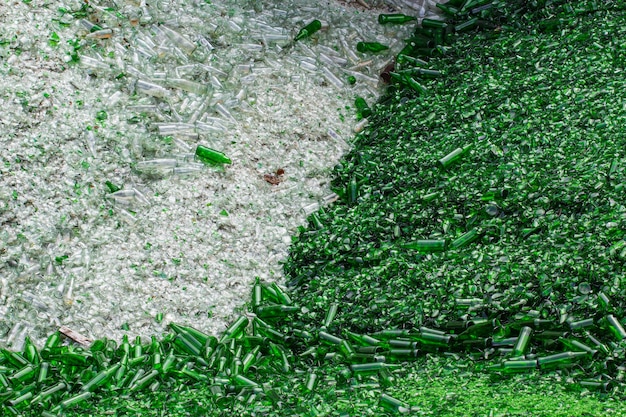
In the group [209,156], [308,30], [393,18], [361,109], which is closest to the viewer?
[209,156]

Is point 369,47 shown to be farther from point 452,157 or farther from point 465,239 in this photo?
point 465,239

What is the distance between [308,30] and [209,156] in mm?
901

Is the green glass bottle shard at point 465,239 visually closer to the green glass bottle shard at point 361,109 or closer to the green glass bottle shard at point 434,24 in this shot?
the green glass bottle shard at point 361,109

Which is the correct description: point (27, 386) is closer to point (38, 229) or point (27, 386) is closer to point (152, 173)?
point (38, 229)

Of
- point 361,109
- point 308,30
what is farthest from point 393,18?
point 361,109

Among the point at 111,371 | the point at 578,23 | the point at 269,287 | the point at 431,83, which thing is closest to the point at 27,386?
the point at 111,371

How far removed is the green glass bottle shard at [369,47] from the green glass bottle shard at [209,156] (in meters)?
0.96

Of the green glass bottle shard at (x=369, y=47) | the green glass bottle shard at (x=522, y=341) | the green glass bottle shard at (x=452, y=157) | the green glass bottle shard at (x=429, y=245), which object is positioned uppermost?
the green glass bottle shard at (x=369, y=47)

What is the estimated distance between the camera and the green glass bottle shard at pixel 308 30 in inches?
138

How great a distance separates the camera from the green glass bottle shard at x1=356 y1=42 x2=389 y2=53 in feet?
11.6

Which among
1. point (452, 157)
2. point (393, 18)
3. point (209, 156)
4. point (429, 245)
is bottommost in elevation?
point (209, 156)

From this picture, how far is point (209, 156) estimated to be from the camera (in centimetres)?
300

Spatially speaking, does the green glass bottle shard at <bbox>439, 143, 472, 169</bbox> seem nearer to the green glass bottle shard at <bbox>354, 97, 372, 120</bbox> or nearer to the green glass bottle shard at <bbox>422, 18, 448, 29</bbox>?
the green glass bottle shard at <bbox>354, 97, 372, 120</bbox>

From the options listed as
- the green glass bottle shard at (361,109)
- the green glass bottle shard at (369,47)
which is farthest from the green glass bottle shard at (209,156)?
the green glass bottle shard at (369,47)
